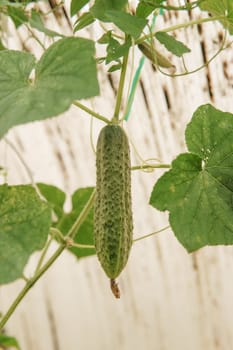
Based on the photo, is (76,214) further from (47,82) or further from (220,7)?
(47,82)

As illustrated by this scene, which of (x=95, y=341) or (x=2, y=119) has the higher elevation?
(x=2, y=119)

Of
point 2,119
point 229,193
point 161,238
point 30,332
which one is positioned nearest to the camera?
point 2,119

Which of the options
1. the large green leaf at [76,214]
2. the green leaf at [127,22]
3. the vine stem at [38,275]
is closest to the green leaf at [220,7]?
the green leaf at [127,22]

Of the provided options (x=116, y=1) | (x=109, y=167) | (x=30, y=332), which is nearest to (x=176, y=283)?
(x=30, y=332)

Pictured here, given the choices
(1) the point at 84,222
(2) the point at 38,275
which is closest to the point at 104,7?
(2) the point at 38,275

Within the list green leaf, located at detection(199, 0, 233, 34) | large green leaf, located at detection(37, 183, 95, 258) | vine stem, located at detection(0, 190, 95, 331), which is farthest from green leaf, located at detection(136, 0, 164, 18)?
Result: large green leaf, located at detection(37, 183, 95, 258)

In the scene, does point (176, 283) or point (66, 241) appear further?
point (176, 283)

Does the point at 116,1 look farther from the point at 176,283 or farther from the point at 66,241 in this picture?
the point at 176,283
